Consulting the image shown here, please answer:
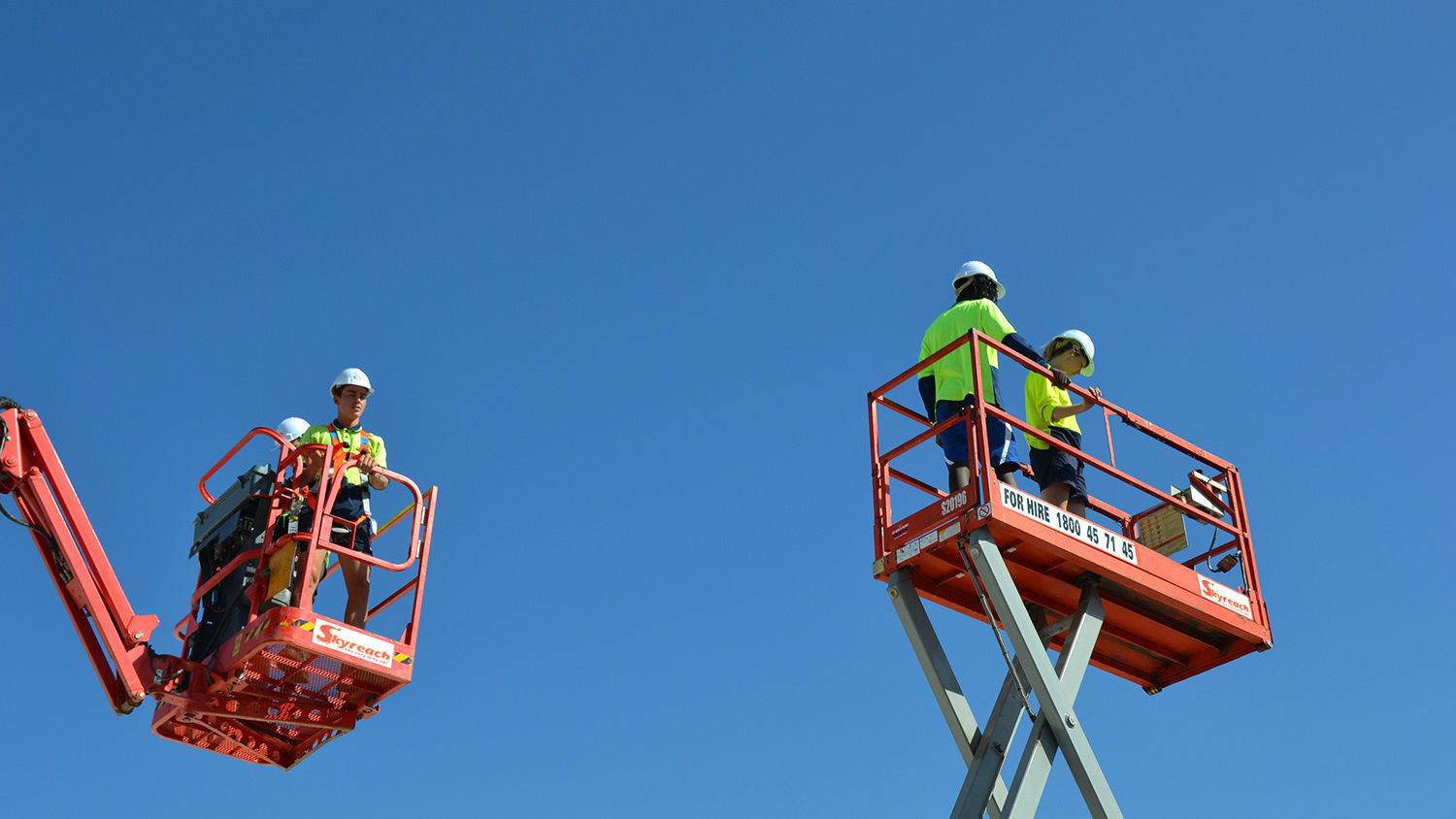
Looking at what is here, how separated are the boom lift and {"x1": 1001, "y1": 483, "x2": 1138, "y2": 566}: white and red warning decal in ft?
17.1

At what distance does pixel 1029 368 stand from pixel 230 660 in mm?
7281

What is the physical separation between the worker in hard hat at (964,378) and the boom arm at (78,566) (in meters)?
7.02

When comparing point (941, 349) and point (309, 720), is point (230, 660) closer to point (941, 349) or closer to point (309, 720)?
point (309, 720)

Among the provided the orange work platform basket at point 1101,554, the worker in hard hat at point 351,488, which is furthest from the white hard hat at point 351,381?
the orange work platform basket at point 1101,554

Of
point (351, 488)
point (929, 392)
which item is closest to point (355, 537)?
point (351, 488)

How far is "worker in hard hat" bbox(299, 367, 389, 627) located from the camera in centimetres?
1445

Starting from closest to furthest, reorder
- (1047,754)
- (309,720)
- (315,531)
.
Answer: (1047,754)
(315,531)
(309,720)

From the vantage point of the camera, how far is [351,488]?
14758mm

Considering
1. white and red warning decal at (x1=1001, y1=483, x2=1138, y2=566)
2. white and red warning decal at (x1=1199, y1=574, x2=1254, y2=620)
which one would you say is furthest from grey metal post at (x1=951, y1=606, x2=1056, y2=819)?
white and red warning decal at (x1=1199, y1=574, x2=1254, y2=620)

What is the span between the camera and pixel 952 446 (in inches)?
541

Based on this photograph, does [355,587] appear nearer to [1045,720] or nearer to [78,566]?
[78,566]

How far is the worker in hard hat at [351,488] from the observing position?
14445 millimetres

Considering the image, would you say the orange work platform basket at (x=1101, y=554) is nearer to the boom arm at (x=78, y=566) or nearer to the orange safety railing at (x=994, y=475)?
the orange safety railing at (x=994, y=475)

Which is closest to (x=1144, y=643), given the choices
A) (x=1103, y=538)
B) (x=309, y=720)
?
(x=1103, y=538)
